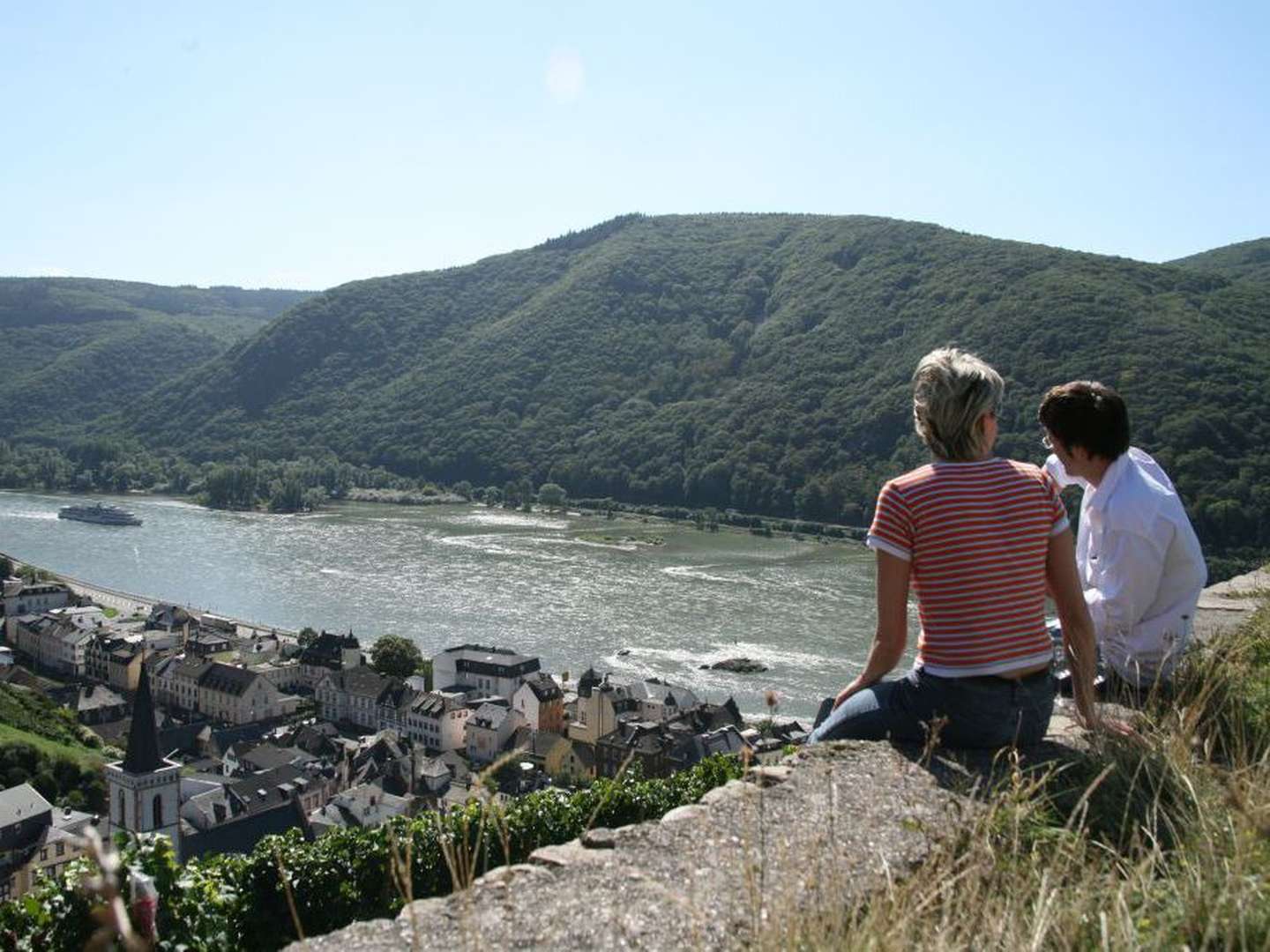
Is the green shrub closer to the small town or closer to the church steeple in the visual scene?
the small town

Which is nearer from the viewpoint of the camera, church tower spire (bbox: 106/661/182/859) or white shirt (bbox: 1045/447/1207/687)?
white shirt (bbox: 1045/447/1207/687)

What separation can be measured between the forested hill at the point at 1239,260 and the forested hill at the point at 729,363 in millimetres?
28689

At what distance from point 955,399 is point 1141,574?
104 cm

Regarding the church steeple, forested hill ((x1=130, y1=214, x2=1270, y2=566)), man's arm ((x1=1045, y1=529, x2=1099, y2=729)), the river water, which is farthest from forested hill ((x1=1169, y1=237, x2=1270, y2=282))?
man's arm ((x1=1045, y1=529, x2=1099, y2=729))

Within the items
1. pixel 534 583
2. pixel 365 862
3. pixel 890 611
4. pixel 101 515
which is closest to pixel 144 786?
pixel 365 862

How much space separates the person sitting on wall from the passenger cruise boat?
187ft

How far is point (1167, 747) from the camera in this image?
2.41 metres

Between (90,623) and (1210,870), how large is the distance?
3546 cm

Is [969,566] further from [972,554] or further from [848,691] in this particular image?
[848,691]

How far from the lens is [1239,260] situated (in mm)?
102750

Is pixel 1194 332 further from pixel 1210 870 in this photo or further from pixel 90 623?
pixel 1210 870

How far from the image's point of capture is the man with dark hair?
323 cm

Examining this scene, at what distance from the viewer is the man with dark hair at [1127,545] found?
3.23 m

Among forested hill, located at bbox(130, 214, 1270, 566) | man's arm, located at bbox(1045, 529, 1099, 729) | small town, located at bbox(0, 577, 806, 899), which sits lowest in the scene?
small town, located at bbox(0, 577, 806, 899)
